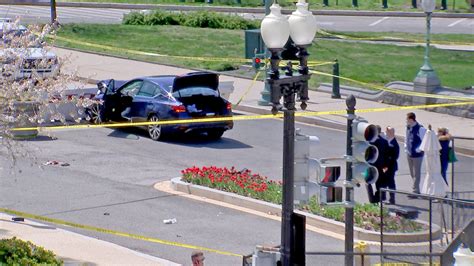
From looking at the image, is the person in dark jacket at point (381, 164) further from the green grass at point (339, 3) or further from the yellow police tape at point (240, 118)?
the green grass at point (339, 3)

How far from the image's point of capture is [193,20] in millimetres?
44625

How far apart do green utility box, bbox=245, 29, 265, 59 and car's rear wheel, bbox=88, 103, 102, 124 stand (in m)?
7.10

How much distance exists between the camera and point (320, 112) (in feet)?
88.5

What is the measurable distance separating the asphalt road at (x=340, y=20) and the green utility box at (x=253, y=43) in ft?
47.0

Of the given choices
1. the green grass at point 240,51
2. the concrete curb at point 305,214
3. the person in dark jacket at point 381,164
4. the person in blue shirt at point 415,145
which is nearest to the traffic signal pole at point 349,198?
the concrete curb at point 305,214

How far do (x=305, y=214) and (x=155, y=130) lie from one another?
7.48m

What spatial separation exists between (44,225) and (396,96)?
13.6 metres

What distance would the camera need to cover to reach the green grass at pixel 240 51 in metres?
33.3

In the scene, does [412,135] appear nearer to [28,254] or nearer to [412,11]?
[28,254]

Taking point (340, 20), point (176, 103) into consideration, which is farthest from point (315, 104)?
point (340, 20)

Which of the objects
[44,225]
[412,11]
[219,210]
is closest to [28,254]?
[44,225]

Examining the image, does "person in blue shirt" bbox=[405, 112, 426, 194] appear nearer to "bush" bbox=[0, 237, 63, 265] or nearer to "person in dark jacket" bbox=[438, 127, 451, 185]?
"person in dark jacket" bbox=[438, 127, 451, 185]

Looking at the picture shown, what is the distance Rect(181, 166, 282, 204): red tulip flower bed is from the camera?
62.1 feet

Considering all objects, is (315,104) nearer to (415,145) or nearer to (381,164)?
(415,145)
